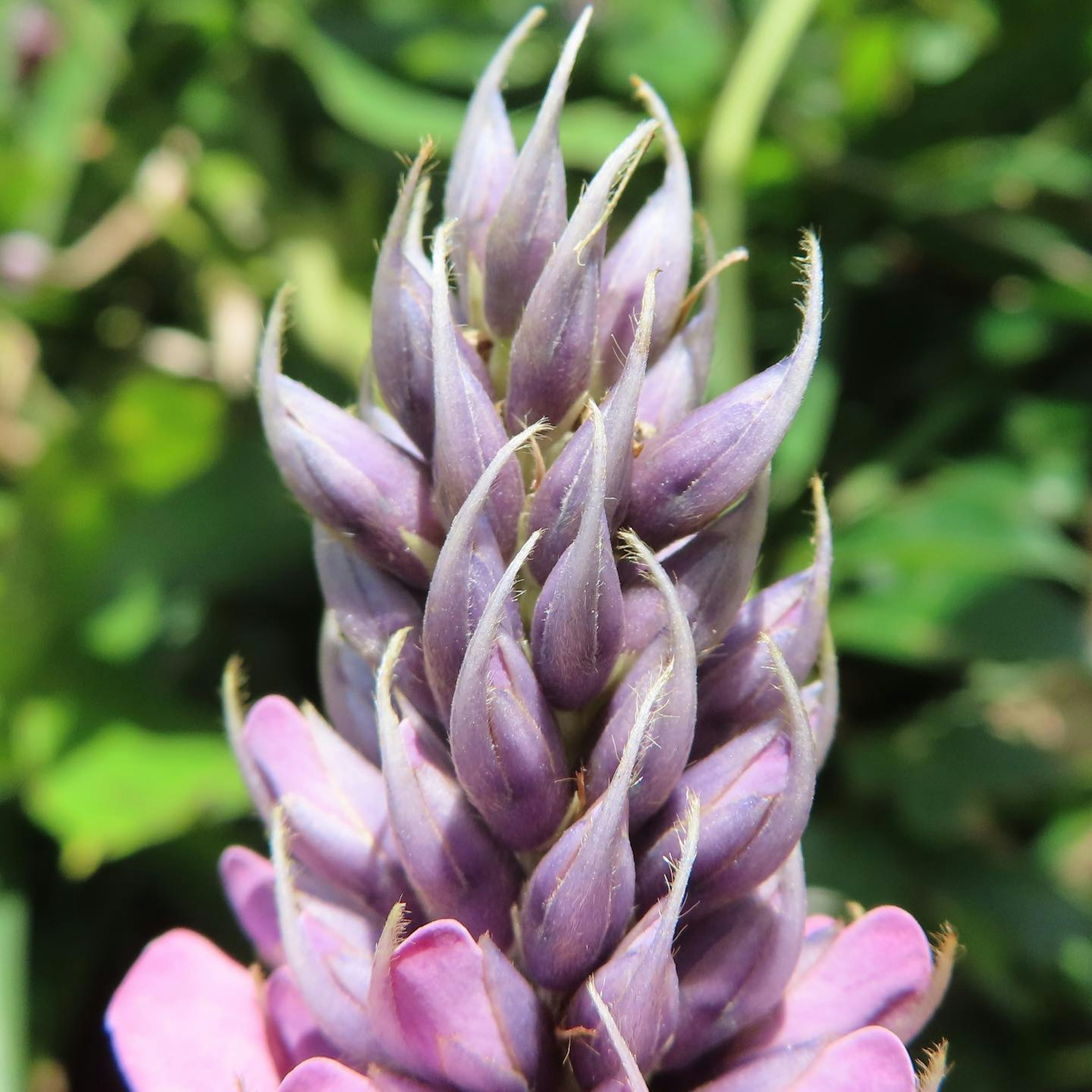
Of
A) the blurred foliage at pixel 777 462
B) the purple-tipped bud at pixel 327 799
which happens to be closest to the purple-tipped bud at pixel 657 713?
the purple-tipped bud at pixel 327 799

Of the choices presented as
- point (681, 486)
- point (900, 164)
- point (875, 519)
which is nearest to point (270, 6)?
point (900, 164)

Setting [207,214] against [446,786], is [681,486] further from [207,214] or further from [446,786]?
[207,214]

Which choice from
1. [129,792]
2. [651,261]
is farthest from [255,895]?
[129,792]

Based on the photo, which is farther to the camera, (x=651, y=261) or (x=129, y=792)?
(x=129, y=792)

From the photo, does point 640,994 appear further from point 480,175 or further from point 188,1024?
point 480,175

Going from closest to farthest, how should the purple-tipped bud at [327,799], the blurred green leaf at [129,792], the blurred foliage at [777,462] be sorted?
the purple-tipped bud at [327,799]
the blurred green leaf at [129,792]
the blurred foliage at [777,462]

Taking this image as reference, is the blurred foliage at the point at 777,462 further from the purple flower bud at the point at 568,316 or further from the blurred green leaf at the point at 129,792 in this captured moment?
the purple flower bud at the point at 568,316

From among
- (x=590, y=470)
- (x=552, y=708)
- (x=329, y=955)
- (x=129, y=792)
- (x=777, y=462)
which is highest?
(x=590, y=470)
